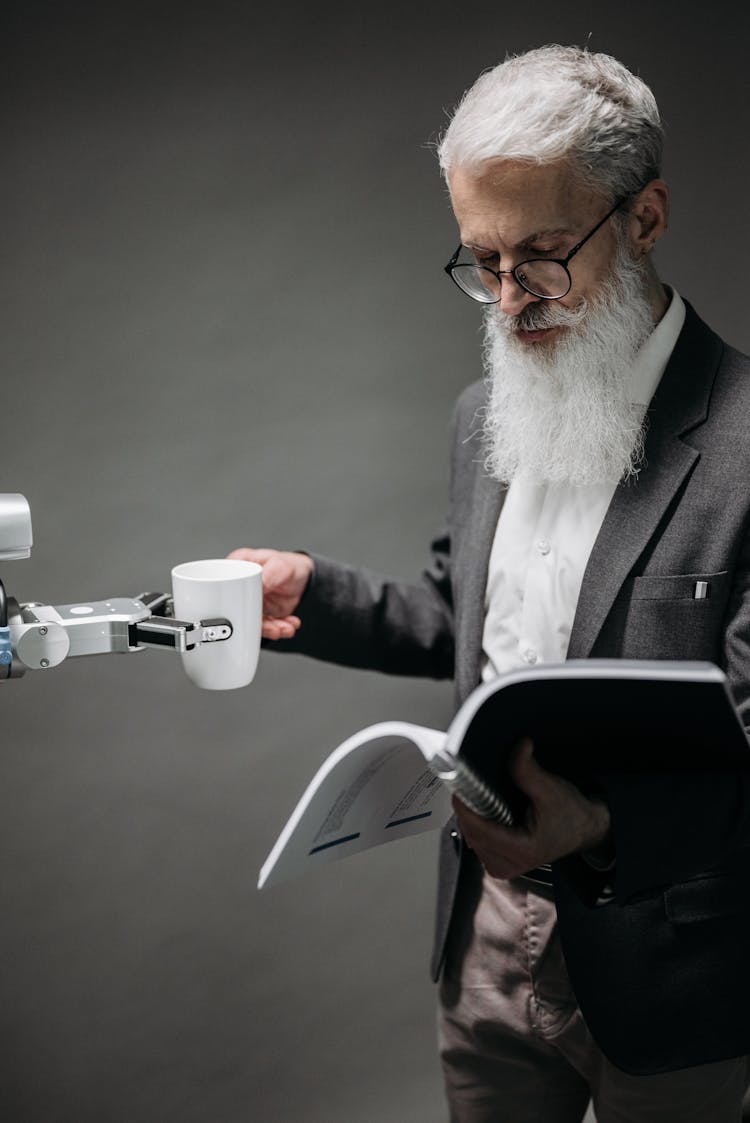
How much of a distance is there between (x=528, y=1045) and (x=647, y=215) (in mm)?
1042

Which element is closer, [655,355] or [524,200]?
[524,200]

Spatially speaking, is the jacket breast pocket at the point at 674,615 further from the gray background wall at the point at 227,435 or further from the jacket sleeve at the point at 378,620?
the gray background wall at the point at 227,435

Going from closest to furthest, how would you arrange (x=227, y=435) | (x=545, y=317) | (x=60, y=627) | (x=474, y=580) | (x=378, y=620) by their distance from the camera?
1. (x=60, y=627)
2. (x=545, y=317)
3. (x=474, y=580)
4. (x=378, y=620)
5. (x=227, y=435)

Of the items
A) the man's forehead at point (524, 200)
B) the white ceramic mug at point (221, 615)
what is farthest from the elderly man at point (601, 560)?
the white ceramic mug at point (221, 615)

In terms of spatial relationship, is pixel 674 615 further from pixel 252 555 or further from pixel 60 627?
pixel 60 627

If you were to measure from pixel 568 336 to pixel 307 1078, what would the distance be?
1.66 metres

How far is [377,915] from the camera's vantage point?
2426 mm

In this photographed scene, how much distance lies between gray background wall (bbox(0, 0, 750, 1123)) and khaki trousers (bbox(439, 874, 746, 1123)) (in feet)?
2.47

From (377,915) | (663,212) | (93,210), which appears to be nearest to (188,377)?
(93,210)

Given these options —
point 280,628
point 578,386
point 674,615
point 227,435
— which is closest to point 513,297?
point 578,386

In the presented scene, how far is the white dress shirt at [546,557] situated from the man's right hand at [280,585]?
10.1 inches

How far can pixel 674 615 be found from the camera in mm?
1308

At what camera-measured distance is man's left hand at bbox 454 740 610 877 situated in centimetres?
109

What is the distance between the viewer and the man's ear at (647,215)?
1357 millimetres
